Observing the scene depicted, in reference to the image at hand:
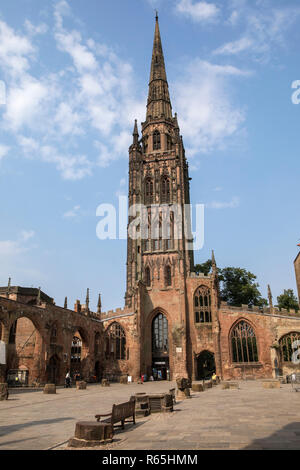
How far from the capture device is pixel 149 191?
→ 48375mm

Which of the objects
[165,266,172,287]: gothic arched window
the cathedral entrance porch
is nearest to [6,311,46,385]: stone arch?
the cathedral entrance porch

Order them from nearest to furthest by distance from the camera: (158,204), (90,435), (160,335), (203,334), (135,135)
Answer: (90,435) < (203,334) < (160,335) < (158,204) < (135,135)

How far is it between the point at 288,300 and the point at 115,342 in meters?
23.0

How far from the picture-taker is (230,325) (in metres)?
38.2

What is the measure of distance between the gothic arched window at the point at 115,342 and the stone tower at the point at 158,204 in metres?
3.60

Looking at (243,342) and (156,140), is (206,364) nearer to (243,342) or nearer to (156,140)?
(243,342)

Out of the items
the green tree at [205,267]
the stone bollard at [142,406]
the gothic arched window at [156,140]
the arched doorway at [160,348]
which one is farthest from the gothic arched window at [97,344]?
the stone bollard at [142,406]

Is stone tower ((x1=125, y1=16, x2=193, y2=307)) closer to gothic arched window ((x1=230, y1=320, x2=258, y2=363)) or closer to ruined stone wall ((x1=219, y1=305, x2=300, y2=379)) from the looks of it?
gothic arched window ((x1=230, y1=320, x2=258, y2=363))

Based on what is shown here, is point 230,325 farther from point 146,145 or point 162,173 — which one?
point 146,145

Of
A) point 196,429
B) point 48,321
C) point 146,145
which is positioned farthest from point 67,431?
point 146,145

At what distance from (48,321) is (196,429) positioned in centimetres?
2249

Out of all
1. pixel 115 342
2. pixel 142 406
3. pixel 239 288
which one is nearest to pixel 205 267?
pixel 239 288

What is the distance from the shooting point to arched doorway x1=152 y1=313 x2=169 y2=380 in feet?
132
